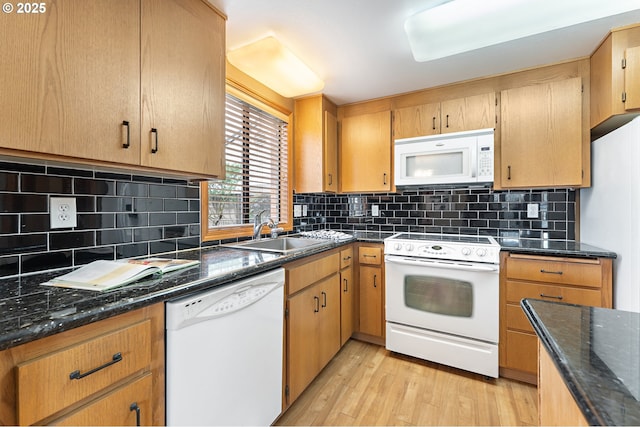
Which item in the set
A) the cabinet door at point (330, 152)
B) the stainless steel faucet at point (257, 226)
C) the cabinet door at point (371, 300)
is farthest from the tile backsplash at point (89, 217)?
the cabinet door at point (371, 300)

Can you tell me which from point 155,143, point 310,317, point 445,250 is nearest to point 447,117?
point 445,250

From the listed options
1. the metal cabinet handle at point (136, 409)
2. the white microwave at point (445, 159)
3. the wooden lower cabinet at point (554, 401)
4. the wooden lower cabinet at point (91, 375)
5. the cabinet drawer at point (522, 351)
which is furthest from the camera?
the white microwave at point (445, 159)

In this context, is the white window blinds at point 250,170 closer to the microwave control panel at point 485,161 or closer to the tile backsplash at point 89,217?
the tile backsplash at point 89,217

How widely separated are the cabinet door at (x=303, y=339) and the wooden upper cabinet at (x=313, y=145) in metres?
1.13

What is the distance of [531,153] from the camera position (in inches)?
84.9

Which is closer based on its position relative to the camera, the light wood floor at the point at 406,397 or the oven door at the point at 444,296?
the light wood floor at the point at 406,397

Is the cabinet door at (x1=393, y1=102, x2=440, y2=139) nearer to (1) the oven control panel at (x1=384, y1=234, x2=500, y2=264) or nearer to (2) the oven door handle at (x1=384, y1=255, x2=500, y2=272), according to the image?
(1) the oven control panel at (x1=384, y1=234, x2=500, y2=264)

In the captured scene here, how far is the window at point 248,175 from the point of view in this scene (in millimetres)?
1979

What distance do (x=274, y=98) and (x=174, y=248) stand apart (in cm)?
149

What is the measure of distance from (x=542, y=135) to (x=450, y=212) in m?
0.91

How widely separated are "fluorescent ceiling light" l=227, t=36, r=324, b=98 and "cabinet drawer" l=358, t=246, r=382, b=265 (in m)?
1.41

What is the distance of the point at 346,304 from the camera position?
2.35 meters

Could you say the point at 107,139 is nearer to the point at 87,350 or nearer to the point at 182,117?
the point at 182,117

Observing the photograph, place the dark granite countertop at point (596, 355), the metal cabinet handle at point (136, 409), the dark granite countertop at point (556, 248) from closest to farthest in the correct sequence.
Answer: the dark granite countertop at point (596, 355) < the metal cabinet handle at point (136, 409) < the dark granite countertop at point (556, 248)
